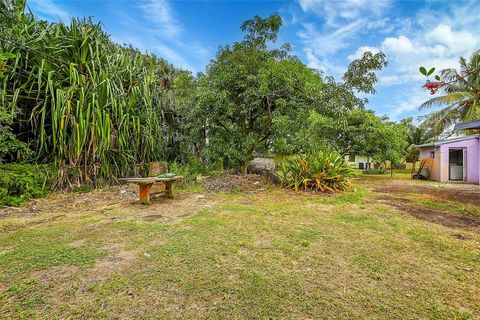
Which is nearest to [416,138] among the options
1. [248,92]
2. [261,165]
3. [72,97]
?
[261,165]

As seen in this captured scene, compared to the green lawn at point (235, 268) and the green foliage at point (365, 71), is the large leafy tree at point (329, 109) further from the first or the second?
the green lawn at point (235, 268)

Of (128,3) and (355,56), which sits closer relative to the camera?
(128,3)

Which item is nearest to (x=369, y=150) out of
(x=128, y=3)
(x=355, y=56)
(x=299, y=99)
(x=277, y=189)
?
(x=355, y=56)

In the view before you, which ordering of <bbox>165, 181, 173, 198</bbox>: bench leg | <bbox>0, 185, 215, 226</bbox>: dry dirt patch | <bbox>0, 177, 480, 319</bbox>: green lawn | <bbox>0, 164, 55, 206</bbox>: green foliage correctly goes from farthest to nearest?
<bbox>165, 181, 173, 198</bbox>: bench leg
<bbox>0, 164, 55, 206</bbox>: green foliage
<bbox>0, 185, 215, 226</bbox>: dry dirt patch
<bbox>0, 177, 480, 319</bbox>: green lawn

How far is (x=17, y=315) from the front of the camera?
1.42 metres

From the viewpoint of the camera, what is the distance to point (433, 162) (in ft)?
36.1

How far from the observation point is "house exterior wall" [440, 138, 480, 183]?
9602 mm

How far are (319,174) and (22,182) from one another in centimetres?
627

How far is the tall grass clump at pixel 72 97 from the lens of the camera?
15.6 ft

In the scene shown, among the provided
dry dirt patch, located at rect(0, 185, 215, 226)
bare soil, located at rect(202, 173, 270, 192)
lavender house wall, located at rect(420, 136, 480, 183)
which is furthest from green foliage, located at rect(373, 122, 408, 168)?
dry dirt patch, located at rect(0, 185, 215, 226)

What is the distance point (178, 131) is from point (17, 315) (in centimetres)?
729

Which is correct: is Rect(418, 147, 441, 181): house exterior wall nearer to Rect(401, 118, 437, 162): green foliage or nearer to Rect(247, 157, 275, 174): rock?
Rect(401, 118, 437, 162): green foliage

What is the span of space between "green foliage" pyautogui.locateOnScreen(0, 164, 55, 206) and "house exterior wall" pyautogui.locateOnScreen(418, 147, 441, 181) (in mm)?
13803

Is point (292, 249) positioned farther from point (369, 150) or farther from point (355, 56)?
point (369, 150)
